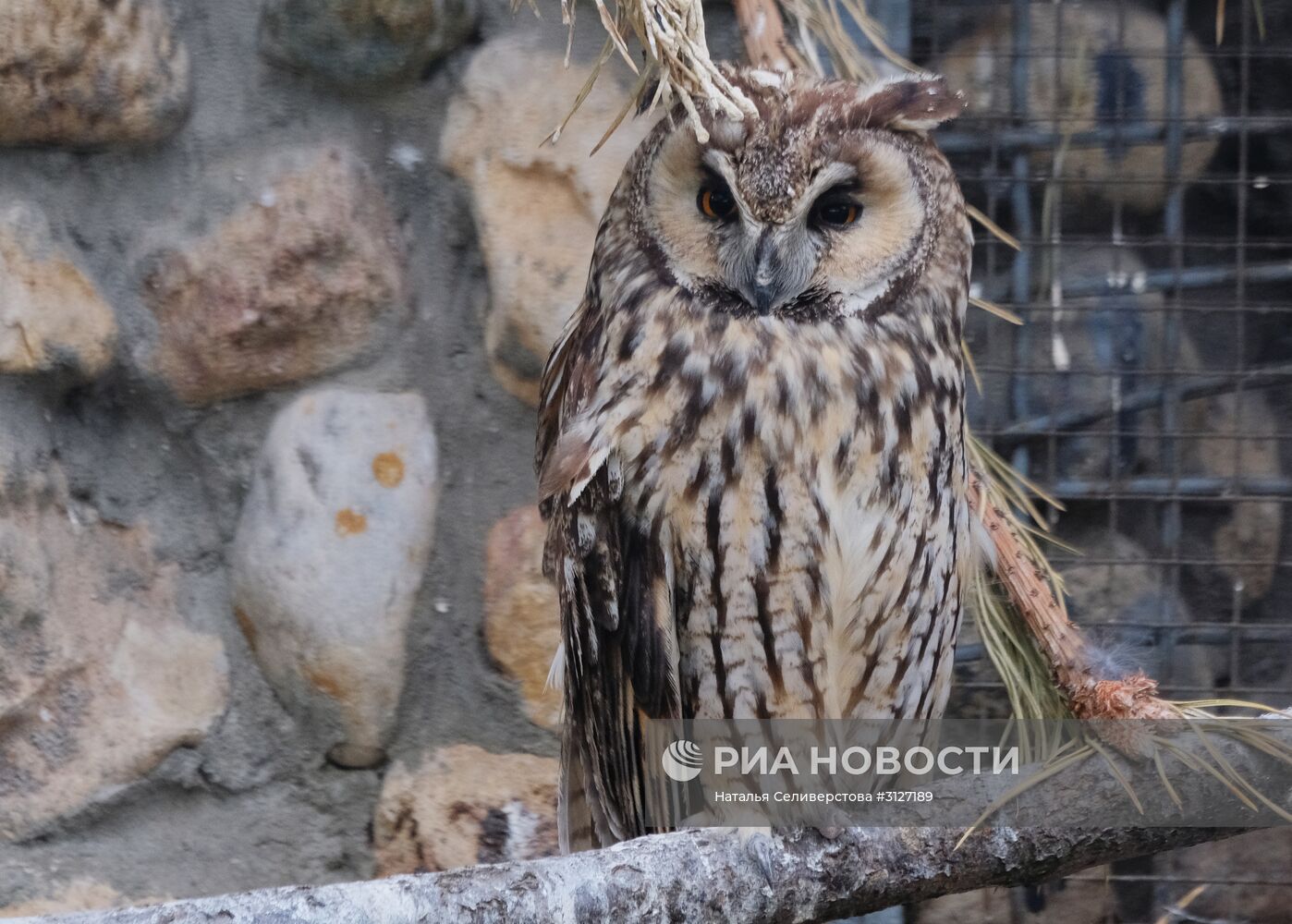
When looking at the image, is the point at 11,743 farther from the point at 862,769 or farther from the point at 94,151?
the point at 862,769

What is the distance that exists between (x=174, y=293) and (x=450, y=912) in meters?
0.81

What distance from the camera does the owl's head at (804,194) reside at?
114 centimetres

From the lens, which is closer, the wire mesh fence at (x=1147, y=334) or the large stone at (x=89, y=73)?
the large stone at (x=89, y=73)

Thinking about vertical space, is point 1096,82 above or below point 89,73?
above

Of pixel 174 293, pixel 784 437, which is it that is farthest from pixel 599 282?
pixel 174 293

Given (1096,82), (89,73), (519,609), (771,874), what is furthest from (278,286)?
(1096,82)

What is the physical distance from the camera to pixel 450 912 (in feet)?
2.93

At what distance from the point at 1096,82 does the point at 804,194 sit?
2.22ft

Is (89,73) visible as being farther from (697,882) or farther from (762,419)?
(697,882)

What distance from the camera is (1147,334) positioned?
1.69 metres

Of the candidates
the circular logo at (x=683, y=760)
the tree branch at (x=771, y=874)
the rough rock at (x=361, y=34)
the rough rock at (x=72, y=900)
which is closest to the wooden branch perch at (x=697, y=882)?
the tree branch at (x=771, y=874)

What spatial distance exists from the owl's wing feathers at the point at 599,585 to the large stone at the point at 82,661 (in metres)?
0.44

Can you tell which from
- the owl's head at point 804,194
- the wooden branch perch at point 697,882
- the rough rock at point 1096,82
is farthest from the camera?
the rough rock at point 1096,82

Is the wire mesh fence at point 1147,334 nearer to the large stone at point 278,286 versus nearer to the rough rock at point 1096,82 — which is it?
the rough rock at point 1096,82
